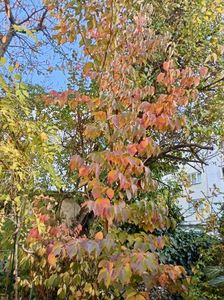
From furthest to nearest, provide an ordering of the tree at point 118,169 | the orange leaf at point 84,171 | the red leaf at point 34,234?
the red leaf at point 34,234
the orange leaf at point 84,171
the tree at point 118,169

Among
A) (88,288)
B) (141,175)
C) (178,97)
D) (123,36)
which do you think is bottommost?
(88,288)

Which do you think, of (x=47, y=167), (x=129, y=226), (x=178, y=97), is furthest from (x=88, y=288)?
(x=129, y=226)

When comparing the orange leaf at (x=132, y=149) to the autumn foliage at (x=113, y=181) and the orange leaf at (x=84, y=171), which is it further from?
the orange leaf at (x=84, y=171)

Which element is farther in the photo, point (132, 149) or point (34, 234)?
point (34, 234)

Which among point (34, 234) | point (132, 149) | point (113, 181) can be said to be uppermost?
point (132, 149)

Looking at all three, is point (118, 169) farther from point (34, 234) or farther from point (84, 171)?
point (34, 234)

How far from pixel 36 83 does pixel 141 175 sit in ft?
10.9

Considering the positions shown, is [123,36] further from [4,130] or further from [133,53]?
[4,130]

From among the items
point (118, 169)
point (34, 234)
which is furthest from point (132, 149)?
point (34, 234)

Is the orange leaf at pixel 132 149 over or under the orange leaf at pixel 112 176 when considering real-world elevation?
over

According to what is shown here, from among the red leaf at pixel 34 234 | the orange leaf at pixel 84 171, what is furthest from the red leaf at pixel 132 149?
the red leaf at pixel 34 234

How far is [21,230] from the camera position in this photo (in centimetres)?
Answer: 310

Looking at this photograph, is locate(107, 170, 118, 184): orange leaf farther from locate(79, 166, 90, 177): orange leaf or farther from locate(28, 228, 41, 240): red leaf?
locate(28, 228, 41, 240): red leaf

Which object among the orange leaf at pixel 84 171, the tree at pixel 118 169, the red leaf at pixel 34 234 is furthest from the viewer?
the red leaf at pixel 34 234
